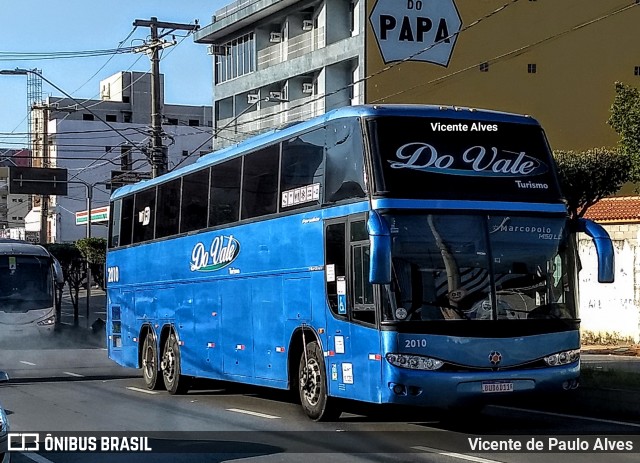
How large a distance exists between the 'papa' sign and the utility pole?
9.64m

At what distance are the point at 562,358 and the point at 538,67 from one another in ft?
A: 114

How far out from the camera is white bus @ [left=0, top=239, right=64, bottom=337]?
103 ft

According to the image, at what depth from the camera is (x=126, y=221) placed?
21.9 m

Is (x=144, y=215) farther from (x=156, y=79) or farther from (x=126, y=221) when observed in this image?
(x=156, y=79)

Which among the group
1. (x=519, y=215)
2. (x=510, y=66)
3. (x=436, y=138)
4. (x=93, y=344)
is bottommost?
(x=93, y=344)

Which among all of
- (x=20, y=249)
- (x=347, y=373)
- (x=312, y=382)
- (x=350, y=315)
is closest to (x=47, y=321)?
(x=20, y=249)

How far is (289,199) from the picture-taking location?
14383 millimetres

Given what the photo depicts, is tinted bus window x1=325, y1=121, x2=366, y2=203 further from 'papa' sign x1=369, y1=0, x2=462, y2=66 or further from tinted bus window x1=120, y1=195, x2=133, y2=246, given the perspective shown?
'papa' sign x1=369, y1=0, x2=462, y2=66

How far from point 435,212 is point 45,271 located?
2318 centimetres

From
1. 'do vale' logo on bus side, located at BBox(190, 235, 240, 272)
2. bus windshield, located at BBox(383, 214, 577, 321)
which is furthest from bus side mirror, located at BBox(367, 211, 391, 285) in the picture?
'do vale' logo on bus side, located at BBox(190, 235, 240, 272)

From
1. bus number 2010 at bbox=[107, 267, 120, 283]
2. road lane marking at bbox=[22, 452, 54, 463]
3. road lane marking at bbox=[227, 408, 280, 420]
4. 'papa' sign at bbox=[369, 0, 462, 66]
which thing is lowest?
road lane marking at bbox=[22, 452, 54, 463]

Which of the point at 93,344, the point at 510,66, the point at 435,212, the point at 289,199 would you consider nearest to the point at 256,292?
the point at 289,199

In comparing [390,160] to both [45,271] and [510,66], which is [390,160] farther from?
[510,66]

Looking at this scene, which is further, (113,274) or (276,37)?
(276,37)
